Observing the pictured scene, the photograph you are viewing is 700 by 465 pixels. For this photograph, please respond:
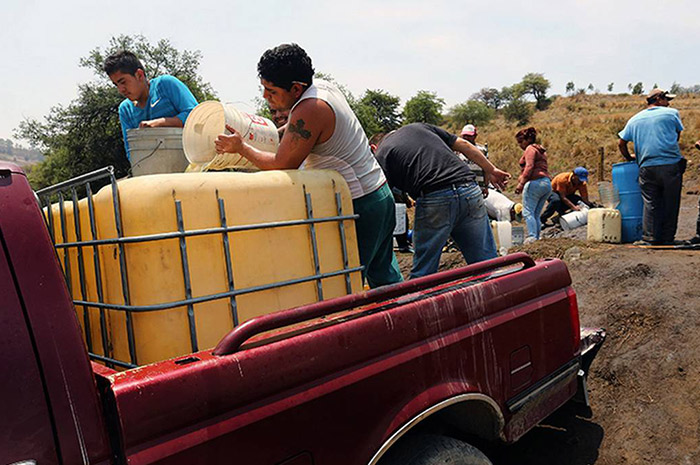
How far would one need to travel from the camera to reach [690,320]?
166 inches

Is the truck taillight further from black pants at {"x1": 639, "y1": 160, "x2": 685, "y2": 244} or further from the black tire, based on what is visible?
black pants at {"x1": 639, "y1": 160, "x2": 685, "y2": 244}

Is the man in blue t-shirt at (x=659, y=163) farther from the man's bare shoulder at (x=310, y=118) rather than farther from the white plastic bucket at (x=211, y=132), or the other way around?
the white plastic bucket at (x=211, y=132)

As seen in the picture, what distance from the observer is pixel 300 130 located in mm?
2451

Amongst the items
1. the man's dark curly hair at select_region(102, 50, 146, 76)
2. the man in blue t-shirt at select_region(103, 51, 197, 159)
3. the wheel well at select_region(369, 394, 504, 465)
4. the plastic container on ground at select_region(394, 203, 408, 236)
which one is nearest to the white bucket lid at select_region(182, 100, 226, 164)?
the man in blue t-shirt at select_region(103, 51, 197, 159)

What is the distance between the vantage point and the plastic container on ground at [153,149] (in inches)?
104

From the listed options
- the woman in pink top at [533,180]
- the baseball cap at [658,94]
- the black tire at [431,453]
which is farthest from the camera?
the woman in pink top at [533,180]

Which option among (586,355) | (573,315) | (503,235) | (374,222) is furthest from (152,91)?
(503,235)

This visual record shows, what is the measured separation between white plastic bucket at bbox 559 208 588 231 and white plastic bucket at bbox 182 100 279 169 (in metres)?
8.21

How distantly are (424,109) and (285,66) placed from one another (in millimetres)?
48451

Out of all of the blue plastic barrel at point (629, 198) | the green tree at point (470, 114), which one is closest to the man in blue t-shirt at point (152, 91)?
the blue plastic barrel at point (629, 198)

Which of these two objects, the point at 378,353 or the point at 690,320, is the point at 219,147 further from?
the point at 690,320

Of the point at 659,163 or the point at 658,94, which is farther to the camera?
the point at 658,94

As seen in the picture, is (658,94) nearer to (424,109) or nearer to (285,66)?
(285,66)

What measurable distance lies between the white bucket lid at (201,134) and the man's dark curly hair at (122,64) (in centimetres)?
90
